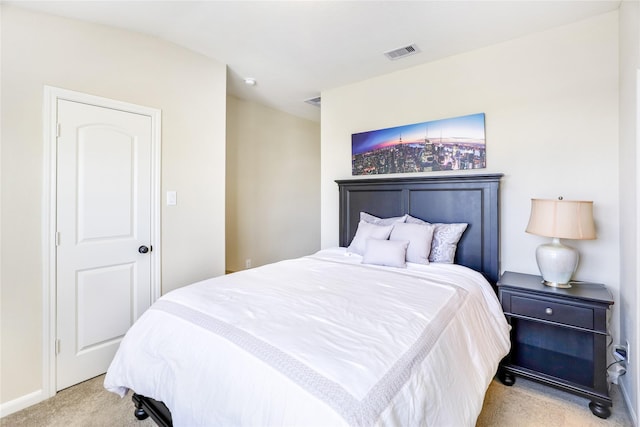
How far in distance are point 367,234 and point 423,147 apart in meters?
1.03

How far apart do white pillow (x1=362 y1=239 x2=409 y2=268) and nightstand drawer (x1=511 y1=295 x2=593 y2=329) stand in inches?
31.3

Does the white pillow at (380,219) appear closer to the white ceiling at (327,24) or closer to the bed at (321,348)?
the bed at (321,348)

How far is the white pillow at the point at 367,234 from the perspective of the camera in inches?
105

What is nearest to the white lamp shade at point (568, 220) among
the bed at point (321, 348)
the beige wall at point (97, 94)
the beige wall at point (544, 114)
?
the beige wall at point (544, 114)

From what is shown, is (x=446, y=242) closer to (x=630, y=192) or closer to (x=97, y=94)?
(x=630, y=192)

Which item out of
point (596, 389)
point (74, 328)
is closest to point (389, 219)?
point (596, 389)

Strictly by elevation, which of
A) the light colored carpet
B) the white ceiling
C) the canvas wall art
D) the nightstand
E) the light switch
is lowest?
the light colored carpet

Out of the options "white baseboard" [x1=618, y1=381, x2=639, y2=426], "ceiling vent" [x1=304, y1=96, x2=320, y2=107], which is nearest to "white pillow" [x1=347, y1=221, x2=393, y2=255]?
"white baseboard" [x1=618, y1=381, x2=639, y2=426]

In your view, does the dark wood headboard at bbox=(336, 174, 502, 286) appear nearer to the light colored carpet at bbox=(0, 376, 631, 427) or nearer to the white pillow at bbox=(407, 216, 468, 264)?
the white pillow at bbox=(407, 216, 468, 264)

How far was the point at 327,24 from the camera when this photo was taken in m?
2.33

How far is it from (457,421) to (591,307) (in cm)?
133

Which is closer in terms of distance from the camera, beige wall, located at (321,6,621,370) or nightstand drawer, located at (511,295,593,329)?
nightstand drawer, located at (511,295,593,329)

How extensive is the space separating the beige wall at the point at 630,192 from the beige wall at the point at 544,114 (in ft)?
0.36

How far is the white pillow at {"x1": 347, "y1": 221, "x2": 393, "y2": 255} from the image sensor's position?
2.68 metres
